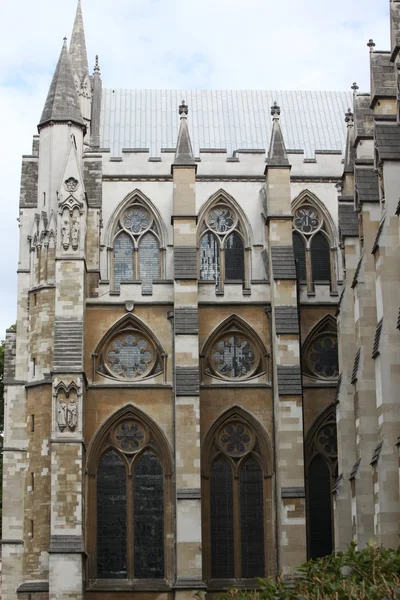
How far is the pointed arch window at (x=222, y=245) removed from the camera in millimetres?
41344

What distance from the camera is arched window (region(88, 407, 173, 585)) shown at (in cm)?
3688

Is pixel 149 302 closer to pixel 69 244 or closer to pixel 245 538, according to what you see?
pixel 69 244

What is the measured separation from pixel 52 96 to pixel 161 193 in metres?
4.90

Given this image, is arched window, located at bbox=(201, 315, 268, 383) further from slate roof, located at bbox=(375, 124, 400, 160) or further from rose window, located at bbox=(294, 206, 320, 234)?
slate roof, located at bbox=(375, 124, 400, 160)

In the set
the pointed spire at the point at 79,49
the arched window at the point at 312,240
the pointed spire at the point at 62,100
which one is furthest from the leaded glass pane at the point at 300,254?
the pointed spire at the point at 79,49

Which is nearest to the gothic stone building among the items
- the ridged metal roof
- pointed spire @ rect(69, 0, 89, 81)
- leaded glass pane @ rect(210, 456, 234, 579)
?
leaded glass pane @ rect(210, 456, 234, 579)

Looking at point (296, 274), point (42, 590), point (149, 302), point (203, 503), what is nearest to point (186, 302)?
point (149, 302)

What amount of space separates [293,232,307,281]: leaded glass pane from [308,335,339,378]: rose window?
8.55ft

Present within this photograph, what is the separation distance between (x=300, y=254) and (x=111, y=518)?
1112 cm

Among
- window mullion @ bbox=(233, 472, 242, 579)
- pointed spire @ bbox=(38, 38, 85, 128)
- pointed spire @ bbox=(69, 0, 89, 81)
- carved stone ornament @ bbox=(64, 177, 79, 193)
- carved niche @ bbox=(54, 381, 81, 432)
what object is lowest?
window mullion @ bbox=(233, 472, 242, 579)

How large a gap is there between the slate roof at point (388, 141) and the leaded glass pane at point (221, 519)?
12657 millimetres

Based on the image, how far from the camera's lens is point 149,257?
136ft

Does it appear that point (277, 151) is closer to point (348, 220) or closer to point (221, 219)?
point (221, 219)

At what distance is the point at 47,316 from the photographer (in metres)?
37.8
